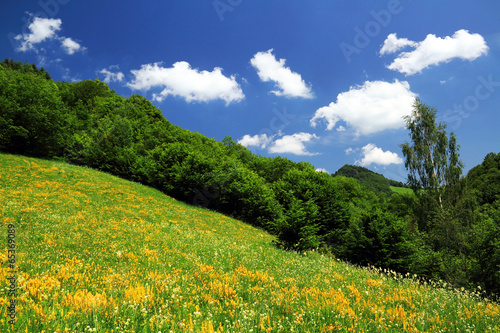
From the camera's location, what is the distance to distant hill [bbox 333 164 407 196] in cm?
13645

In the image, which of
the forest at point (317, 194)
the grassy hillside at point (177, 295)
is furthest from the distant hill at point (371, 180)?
the grassy hillside at point (177, 295)

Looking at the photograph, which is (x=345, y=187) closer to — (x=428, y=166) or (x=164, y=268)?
(x=428, y=166)

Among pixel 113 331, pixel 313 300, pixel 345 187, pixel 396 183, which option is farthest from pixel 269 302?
pixel 396 183

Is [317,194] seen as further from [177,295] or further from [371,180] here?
[371,180]

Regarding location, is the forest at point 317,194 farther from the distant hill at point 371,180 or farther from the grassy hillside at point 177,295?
the distant hill at point 371,180

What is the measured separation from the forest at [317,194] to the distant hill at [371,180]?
2840 inches

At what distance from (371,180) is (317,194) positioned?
127396mm

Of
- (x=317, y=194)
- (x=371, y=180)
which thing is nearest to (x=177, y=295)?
(x=317, y=194)

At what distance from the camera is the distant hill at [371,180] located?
136 meters

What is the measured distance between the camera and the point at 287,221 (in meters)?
19.7

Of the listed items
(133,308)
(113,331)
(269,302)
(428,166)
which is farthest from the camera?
(428,166)

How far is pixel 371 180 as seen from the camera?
153625 millimetres

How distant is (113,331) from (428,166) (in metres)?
40.2

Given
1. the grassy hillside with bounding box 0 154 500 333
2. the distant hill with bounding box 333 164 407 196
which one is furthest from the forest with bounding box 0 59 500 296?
the distant hill with bounding box 333 164 407 196
